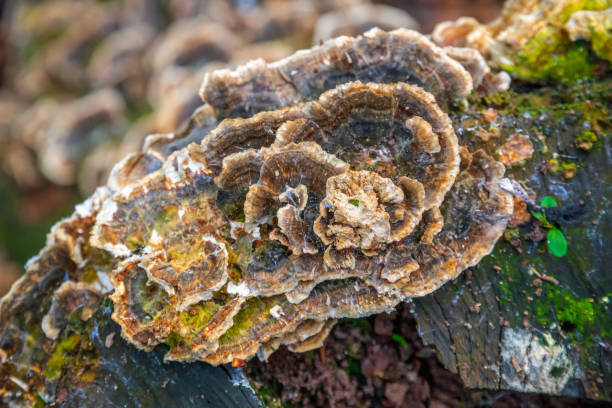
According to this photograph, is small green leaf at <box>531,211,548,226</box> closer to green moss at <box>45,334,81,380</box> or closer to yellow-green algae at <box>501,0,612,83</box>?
yellow-green algae at <box>501,0,612,83</box>

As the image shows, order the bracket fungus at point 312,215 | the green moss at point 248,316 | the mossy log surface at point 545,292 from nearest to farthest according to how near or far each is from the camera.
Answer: the bracket fungus at point 312,215 → the green moss at point 248,316 → the mossy log surface at point 545,292

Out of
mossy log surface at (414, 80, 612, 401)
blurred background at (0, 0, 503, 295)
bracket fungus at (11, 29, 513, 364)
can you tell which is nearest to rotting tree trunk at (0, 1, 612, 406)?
mossy log surface at (414, 80, 612, 401)

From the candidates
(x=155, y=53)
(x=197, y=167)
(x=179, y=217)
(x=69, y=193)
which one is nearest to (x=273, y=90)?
(x=197, y=167)

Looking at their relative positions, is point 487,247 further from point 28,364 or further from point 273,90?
point 28,364

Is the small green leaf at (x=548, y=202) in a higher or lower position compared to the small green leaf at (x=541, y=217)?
higher

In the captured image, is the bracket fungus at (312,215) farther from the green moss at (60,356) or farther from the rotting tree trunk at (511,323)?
the green moss at (60,356)

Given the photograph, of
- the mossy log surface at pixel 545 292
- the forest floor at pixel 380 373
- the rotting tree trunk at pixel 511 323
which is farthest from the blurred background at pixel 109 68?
the forest floor at pixel 380 373
